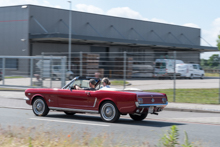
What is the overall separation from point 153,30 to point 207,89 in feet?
118

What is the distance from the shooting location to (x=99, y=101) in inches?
432

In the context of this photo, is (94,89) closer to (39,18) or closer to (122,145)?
(122,145)

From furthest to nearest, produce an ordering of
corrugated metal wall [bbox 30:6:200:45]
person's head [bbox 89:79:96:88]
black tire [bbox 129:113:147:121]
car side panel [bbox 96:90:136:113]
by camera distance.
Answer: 1. corrugated metal wall [bbox 30:6:200:45]
2. person's head [bbox 89:79:96:88]
3. black tire [bbox 129:113:147:121]
4. car side panel [bbox 96:90:136:113]

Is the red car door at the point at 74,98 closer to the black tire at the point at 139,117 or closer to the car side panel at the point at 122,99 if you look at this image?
the car side panel at the point at 122,99

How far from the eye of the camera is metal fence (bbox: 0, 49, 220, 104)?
17.8 meters

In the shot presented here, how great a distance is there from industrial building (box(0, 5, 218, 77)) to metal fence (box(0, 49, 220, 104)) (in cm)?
1255

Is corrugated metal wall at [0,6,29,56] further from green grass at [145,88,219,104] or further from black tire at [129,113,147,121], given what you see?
black tire at [129,113,147,121]

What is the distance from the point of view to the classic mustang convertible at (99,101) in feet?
34.1

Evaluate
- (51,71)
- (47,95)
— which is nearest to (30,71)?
(51,71)

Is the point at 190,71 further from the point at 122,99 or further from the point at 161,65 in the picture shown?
the point at 122,99

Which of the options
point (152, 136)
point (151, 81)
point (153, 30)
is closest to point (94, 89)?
point (152, 136)

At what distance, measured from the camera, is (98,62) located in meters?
21.5

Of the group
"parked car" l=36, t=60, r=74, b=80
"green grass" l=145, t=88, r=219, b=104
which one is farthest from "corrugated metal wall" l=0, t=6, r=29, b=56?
"green grass" l=145, t=88, r=219, b=104

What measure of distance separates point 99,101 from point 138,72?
10.5 metres
